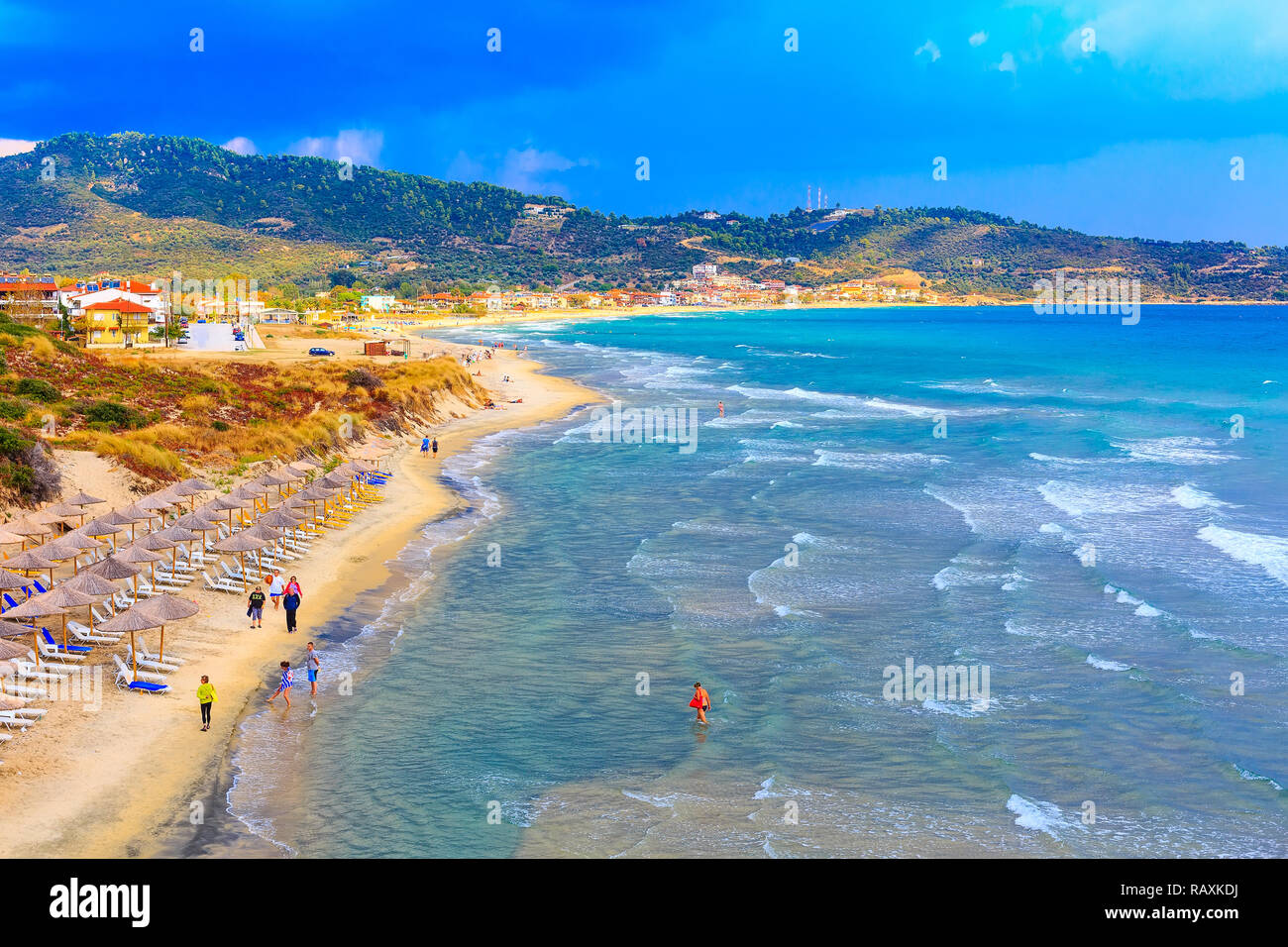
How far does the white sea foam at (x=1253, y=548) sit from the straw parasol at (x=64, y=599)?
27.6 meters

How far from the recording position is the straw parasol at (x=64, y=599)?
60.6ft

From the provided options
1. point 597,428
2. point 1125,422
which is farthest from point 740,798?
point 1125,422

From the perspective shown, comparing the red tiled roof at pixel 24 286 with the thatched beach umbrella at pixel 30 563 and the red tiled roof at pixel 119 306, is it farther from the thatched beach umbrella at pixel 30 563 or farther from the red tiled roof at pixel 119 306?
the thatched beach umbrella at pixel 30 563

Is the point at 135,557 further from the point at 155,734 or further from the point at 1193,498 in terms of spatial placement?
the point at 1193,498

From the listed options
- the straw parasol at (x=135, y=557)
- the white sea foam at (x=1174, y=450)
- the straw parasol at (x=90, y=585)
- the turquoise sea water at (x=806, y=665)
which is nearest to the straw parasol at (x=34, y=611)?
the straw parasol at (x=90, y=585)

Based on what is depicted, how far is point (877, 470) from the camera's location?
41.3 m

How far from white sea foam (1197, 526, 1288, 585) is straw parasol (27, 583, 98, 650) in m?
27.6

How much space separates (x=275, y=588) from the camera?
23516 mm

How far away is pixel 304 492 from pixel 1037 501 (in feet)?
80.6

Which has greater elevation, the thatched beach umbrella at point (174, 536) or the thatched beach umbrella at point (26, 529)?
the thatched beach umbrella at point (26, 529)

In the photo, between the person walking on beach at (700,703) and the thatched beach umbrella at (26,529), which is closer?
the person walking on beach at (700,703)

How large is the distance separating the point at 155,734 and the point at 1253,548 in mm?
28435

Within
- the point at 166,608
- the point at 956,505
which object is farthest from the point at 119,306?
the point at 956,505

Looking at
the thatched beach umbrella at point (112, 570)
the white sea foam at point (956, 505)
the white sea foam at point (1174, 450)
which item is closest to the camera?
the thatched beach umbrella at point (112, 570)
